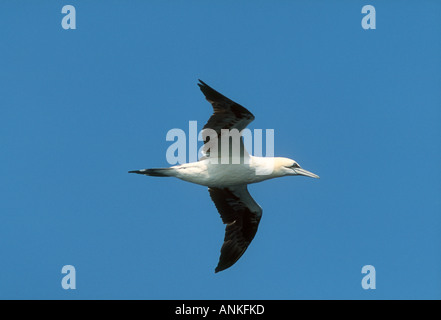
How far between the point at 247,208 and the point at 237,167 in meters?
2.18

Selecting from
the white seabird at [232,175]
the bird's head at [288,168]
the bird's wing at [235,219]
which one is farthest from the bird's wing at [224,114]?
the bird's wing at [235,219]

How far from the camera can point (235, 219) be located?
2072 centimetres

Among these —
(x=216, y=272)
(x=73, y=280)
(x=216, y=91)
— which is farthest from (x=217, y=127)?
(x=73, y=280)

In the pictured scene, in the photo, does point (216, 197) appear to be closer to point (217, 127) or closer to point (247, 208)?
point (247, 208)

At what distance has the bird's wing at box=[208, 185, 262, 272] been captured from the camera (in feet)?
67.3

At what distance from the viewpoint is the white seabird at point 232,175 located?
17.8 metres

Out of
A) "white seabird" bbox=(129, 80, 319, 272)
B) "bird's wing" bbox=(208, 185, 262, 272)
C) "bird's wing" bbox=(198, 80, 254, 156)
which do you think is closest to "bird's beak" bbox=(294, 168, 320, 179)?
"white seabird" bbox=(129, 80, 319, 272)

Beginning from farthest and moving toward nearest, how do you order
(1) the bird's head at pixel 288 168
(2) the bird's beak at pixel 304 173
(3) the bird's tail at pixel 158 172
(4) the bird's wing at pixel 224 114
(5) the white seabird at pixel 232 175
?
(2) the bird's beak at pixel 304 173, (1) the bird's head at pixel 288 168, (3) the bird's tail at pixel 158 172, (5) the white seabird at pixel 232 175, (4) the bird's wing at pixel 224 114

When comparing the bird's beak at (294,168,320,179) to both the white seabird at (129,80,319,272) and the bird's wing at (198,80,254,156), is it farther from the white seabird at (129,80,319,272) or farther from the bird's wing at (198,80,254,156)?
the bird's wing at (198,80,254,156)

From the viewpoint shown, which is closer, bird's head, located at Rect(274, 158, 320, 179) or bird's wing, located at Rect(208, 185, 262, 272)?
bird's head, located at Rect(274, 158, 320, 179)

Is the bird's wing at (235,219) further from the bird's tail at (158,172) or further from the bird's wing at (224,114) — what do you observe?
the bird's wing at (224,114)

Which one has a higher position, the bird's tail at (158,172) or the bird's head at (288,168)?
the bird's head at (288,168)

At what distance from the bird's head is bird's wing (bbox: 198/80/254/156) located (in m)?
1.87
